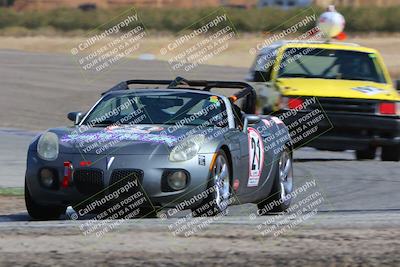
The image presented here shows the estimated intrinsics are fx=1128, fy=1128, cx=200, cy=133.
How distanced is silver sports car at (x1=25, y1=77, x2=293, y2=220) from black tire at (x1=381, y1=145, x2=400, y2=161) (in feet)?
19.8

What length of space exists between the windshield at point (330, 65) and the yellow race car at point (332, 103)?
15 millimetres

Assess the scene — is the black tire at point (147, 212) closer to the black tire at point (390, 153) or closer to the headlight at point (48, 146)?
the headlight at point (48, 146)

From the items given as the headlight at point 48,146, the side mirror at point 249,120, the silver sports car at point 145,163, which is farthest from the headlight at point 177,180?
the side mirror at point 249,120

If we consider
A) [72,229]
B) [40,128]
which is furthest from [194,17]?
[72,229]

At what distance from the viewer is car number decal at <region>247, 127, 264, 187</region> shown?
1059cm

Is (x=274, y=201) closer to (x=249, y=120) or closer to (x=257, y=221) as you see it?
(x=249, y=120)

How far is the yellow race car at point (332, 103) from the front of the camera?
15.7 metres

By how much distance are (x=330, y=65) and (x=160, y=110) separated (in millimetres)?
6800

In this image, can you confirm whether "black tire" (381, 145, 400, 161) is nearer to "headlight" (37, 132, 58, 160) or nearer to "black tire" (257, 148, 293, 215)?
"black tire" (257, 148, 293, 215)

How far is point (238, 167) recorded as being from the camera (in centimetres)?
1022

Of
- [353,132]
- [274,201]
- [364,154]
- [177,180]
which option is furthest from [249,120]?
[364,154]

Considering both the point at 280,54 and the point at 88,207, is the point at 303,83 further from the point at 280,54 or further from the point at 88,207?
the point at 88,207

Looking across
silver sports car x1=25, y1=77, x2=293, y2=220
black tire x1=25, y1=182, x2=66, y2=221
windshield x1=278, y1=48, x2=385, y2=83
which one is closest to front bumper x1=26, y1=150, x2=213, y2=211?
silver sports car x1=25, y1=77, x2=293, y2=220

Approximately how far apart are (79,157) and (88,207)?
424mm
